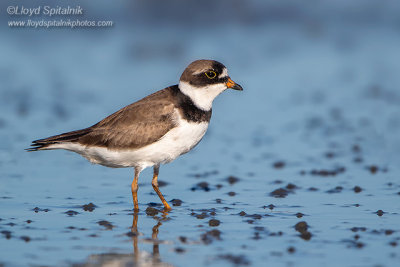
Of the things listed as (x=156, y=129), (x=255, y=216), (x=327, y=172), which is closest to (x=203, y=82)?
(x=156, y=129)

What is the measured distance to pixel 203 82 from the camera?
924 cm

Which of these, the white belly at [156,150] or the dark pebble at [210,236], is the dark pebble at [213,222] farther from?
the white belly at [156,150]

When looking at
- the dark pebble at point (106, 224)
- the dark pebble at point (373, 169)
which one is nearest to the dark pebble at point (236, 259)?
the dark pebble at point (106, 224)

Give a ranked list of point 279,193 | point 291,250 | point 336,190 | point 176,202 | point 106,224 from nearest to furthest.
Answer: point 291,250
point 106,224
point 176,202
point 279,193
point 336,190

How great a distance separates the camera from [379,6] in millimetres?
23203

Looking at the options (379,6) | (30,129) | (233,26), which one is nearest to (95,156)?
(30,129)

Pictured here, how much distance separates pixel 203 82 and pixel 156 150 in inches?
44.8

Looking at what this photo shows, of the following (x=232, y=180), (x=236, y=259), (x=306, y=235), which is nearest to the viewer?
(x=236, y=259)

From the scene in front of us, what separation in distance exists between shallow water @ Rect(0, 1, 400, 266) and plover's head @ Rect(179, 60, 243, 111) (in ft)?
4.63

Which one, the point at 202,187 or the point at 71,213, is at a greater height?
the point at 202,187

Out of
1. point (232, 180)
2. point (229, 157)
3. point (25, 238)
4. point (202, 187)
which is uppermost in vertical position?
point (229, 157)

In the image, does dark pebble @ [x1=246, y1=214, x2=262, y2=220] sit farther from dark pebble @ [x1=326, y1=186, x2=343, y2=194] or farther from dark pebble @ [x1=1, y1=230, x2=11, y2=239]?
dark pebble @ [x1=1, y1=230, x2=11, y2=239]

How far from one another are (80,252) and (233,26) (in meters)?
15.5

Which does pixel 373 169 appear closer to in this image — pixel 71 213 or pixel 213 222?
pixel 213 222
